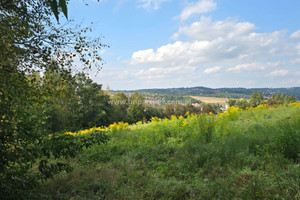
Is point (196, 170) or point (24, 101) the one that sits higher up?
point (24, 101)

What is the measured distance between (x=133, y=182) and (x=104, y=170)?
107 centimetres

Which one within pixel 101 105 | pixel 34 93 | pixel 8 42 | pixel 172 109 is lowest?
pixel 172 109

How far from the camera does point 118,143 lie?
7.25 m

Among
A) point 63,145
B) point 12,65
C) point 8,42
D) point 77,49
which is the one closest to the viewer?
point 63,145

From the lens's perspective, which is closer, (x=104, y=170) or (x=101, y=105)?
(x=104, y=170)

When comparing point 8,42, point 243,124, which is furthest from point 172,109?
point 8,42

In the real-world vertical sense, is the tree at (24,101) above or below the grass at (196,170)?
above

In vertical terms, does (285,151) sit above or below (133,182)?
above

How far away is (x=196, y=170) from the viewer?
14.4ft

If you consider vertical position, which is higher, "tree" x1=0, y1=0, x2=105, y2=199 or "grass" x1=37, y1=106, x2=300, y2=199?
"tree" x1=0, y1=0, x2=105, y2=199

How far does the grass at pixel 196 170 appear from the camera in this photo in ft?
10.7

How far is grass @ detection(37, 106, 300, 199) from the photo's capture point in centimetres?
325

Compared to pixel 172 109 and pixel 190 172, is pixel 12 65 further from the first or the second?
pixel 172 109

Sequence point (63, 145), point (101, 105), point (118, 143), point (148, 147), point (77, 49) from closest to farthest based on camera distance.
Result: point (63, 145), point (77, 49), point (148, 147), point (118, 143), point (101, 105)
